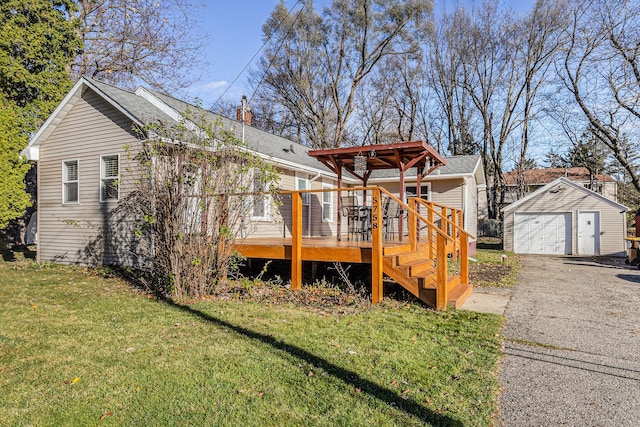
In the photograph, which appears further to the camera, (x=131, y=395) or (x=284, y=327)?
(x=284, y=327)

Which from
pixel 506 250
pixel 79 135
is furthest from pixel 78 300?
pixel 506 250

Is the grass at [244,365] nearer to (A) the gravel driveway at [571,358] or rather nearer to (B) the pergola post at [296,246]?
(A) the gravel driveway at [571,358]

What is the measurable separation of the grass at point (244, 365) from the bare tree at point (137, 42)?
13.3m

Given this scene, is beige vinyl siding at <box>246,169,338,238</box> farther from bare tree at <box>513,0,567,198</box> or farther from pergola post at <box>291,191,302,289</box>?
bare tree at <box>513,0,567,198</box>

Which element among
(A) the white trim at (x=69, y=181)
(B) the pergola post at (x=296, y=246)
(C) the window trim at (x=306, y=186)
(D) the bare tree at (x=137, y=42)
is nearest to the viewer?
(B) the pergola post at (x=296, y=246)

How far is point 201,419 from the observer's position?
8.50 feet

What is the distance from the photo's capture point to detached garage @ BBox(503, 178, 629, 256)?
15.5m

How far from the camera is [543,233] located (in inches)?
655

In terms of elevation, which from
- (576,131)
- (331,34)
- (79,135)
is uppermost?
(331,34)

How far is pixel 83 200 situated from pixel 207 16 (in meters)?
10.3

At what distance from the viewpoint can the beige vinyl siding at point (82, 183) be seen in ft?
30.8

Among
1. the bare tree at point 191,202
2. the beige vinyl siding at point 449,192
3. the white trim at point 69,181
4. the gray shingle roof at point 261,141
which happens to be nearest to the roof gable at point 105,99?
the gray shingle roof at point 261,141

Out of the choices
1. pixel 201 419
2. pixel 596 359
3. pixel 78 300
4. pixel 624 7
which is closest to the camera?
pixel 201 419

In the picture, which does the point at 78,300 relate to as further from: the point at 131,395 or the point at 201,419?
the point at 201,419
